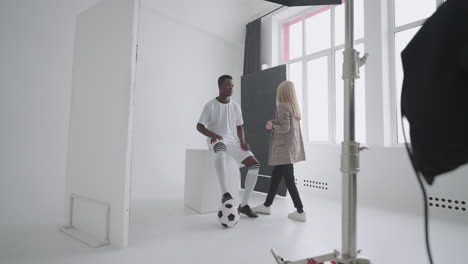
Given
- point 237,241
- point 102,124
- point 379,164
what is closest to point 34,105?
point 102,124

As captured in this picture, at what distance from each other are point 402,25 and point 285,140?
2.25 m

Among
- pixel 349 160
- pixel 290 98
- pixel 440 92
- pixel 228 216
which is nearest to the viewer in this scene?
pixel 440 92

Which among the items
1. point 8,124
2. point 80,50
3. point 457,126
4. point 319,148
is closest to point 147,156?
point 8,124

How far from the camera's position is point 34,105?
2.31 meters

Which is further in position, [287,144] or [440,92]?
[287,144]

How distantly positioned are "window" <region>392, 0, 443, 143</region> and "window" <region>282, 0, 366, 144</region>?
40 centimetres

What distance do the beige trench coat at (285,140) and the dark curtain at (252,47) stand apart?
7.05 feet

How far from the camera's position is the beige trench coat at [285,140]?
219cm

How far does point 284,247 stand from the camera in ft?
4.99

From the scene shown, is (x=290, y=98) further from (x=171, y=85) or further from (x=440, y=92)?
(x=171, y=85)

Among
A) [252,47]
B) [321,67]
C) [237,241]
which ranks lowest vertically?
[237,241]

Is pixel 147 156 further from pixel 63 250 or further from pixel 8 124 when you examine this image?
pixel 63 250

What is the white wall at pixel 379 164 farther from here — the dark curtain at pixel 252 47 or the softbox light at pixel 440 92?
the softbox light at pixel 440 92

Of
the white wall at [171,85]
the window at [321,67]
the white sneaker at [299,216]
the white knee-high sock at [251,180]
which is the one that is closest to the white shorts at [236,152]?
the white knee-high sock at [251,180]
